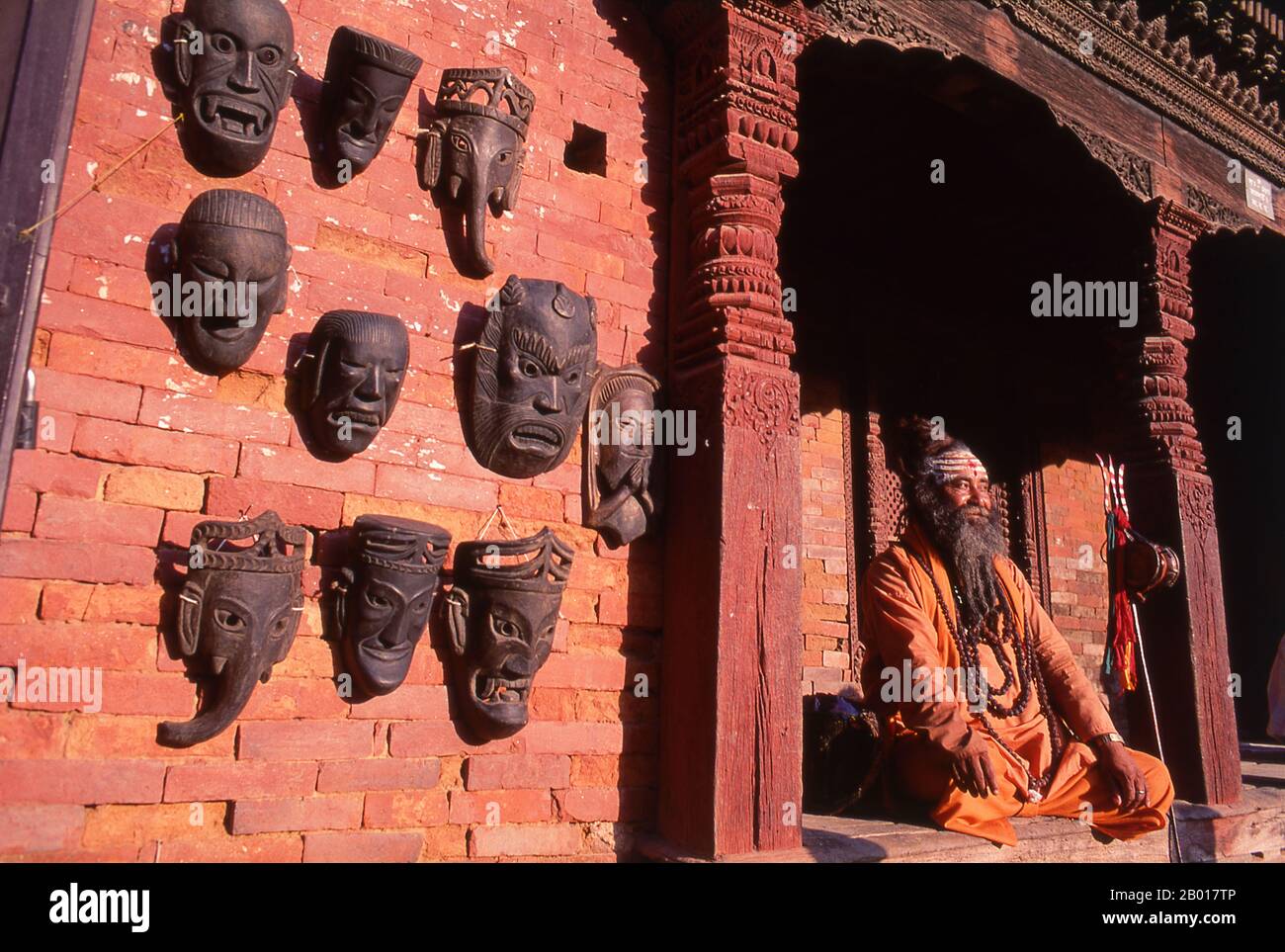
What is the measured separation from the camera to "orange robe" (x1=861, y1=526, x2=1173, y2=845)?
134 inches

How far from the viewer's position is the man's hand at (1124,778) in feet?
11.8

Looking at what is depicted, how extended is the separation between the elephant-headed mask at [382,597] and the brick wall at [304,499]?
0.09 metres

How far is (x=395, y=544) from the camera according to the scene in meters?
2.65

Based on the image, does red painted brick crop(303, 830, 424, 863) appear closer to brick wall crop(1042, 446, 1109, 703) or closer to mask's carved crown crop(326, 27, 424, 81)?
mask's carved crown crop(326, 27, 424, 81)

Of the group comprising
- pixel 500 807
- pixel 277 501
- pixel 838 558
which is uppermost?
pixel 838 558

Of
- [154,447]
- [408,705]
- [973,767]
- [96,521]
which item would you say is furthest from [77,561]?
[973,767]

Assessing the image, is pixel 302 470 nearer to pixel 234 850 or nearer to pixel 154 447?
pixel 154 447

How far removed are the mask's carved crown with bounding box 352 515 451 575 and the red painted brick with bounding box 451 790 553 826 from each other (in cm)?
76

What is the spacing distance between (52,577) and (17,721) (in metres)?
0.37

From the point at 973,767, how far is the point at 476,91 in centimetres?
306

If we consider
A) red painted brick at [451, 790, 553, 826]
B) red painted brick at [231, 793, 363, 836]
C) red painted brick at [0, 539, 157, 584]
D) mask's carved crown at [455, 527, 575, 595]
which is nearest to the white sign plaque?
mask's carved crown at [455, 527, 575, 595]

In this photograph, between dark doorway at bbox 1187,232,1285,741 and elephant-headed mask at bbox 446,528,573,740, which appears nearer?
elephant-headed mask at bbox 446,528,573,740

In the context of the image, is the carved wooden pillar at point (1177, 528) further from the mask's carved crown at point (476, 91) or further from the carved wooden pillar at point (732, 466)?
the mask's carved crown at point (476, 91)

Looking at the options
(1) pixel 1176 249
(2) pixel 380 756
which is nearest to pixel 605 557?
(2) pixel 380 756
